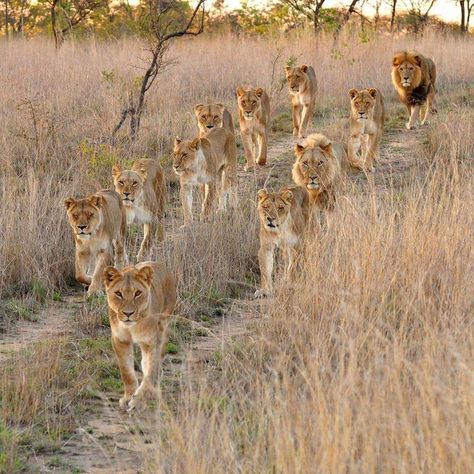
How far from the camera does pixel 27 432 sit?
4.63 metres

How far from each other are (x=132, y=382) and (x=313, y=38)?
13.3m

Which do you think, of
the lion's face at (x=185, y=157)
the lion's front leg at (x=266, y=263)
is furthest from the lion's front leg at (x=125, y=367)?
Answer: the lion's face at (x=185, y=157)

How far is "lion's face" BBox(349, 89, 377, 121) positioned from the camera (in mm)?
10695

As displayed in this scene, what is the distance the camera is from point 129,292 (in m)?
4.90

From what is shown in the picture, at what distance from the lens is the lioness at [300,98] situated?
12.4 m

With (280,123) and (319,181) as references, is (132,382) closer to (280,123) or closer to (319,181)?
(319,181)

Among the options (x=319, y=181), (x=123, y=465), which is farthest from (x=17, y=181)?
(x=123, y=465)

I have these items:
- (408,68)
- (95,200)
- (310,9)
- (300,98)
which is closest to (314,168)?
(95,200)

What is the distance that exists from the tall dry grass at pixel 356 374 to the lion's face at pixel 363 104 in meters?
3.93

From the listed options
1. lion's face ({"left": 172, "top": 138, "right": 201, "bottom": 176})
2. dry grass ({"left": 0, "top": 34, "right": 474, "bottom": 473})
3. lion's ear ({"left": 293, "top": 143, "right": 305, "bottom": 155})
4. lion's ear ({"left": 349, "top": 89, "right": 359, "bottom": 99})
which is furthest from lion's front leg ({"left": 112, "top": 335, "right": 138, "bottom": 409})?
lion's ear ({"left": 349, "top": 89, "right": 359, "bottom": 99})

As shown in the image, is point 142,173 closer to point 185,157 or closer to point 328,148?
point 185,157

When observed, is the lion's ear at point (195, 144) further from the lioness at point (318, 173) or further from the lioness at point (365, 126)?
the lioness at point (365, 126)

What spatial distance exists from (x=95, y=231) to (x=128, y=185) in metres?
0.91

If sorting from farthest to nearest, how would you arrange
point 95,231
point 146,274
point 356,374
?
point 95,231 < point 146,274 < point 356,374
